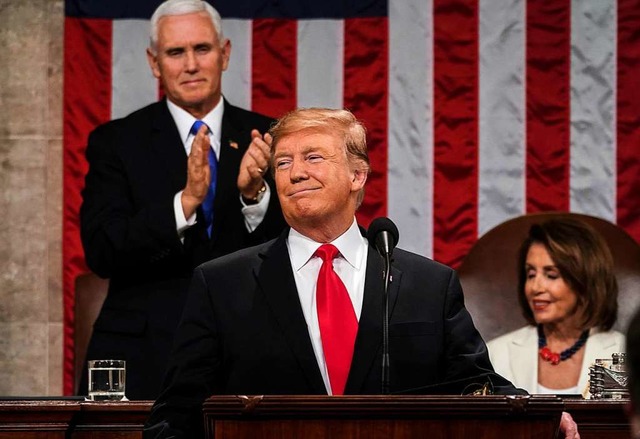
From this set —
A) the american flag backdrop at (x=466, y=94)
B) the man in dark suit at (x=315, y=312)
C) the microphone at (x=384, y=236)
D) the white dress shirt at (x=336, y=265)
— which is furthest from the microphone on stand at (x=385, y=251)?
the american flag backdrop at (x=466, y=94)

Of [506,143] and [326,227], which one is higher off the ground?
[506,143]

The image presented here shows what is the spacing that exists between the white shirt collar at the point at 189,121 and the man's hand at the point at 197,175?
1.22 ft

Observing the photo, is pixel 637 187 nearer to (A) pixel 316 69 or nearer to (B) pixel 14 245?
(A) pixel 316 69

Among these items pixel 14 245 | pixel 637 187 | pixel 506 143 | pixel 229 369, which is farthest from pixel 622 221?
pixel 229 369

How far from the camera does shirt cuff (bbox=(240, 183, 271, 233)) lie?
14.5 ft

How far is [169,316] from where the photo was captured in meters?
4.50

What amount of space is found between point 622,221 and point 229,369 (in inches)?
120

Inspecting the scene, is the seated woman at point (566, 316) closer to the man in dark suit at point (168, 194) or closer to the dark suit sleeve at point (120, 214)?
the man in dark suit at point (168, 194)

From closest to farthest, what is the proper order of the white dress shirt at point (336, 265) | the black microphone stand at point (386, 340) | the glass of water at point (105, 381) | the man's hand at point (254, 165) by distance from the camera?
the black microphone stand at point (386, 340)
the white dress shirt at point (336, 265)
the glass of water at point (105, 381)
the man's hand at point (254, 165)

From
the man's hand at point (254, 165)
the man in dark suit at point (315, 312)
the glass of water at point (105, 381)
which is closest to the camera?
the man in dark suit at point (315, 312)

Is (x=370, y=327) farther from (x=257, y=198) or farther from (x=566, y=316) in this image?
(x=566, y=316)

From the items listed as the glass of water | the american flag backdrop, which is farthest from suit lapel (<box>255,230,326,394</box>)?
the american flag backdrop

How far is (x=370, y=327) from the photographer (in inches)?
130

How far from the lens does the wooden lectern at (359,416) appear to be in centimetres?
268
